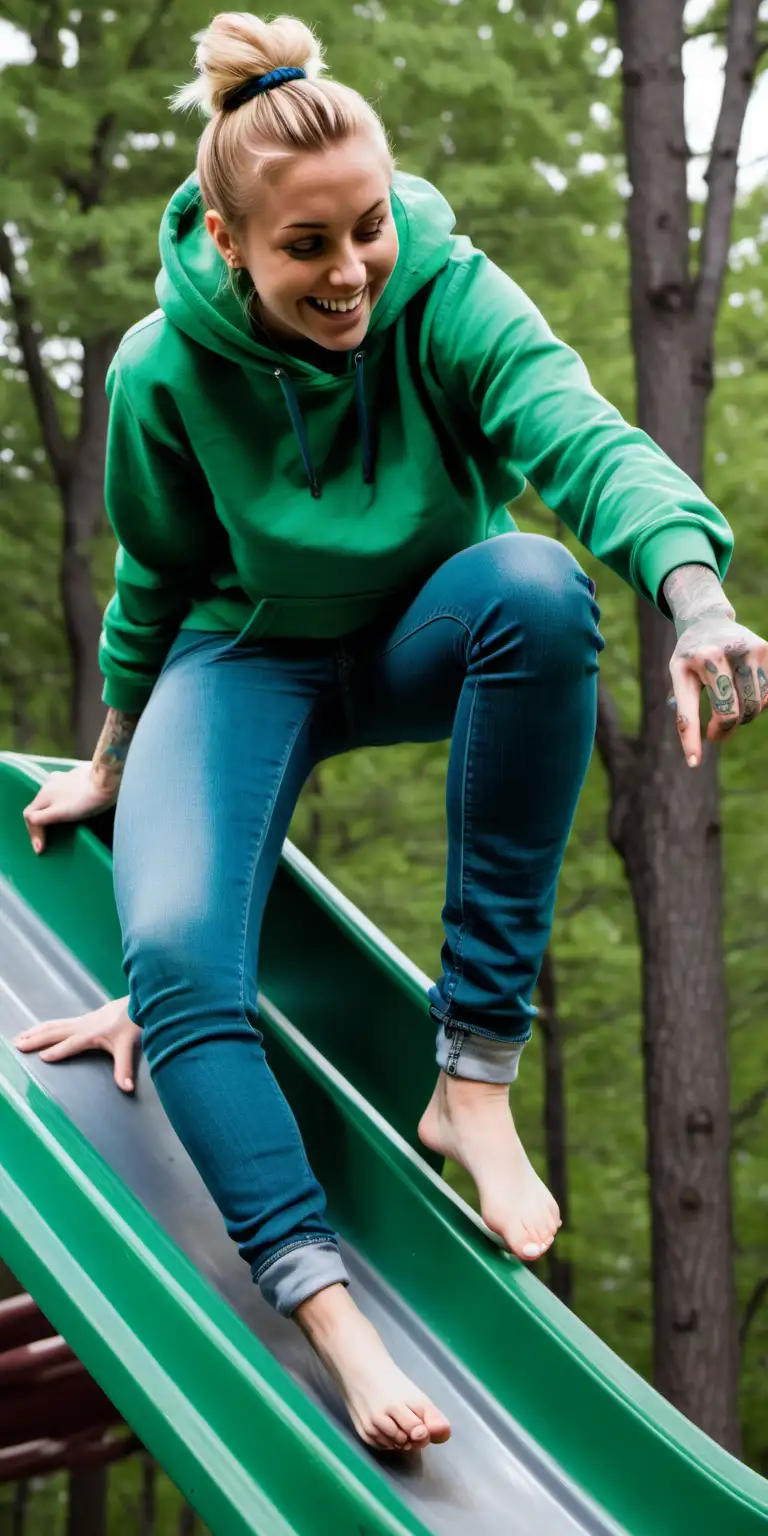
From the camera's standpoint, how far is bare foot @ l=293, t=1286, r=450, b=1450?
1713 mm

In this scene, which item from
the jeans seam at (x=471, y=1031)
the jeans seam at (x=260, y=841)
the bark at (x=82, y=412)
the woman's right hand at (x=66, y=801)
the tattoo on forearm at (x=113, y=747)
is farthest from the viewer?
the bark at (x=82, y=412)

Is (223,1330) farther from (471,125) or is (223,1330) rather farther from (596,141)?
(596,141)

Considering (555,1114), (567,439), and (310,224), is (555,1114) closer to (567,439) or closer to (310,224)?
(567,439)

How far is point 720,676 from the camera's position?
1.50m

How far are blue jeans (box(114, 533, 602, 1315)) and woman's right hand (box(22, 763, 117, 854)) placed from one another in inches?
18.2

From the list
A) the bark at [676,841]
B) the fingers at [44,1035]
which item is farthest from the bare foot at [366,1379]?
the bark at [676,841]

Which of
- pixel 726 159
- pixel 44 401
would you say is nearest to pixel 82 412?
pixel 44 401

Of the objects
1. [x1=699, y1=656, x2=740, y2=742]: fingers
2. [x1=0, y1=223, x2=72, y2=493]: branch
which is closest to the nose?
[x1=699, y1=656, x2=740, y2=742]: fingers

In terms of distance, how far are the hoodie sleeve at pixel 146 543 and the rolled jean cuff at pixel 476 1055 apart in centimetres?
74

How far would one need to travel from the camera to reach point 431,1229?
2.09 meters

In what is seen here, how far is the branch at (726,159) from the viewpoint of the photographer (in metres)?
5.48

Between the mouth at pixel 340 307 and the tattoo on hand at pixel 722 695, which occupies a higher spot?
the mouth at pixel 340 307

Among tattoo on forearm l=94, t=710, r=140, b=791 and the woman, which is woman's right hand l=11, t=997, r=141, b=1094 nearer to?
the woman

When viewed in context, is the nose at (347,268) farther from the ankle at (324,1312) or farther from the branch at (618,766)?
the branch at (618,766)
